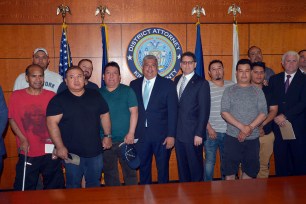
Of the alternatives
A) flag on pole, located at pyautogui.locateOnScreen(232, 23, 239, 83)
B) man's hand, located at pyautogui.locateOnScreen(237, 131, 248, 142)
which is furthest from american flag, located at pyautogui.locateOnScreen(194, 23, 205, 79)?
man's hand, located at pyautogui.locateOnScreen(237, 131, 248, 142)

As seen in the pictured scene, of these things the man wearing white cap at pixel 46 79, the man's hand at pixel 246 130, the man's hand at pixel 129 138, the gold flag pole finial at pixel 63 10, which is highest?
the gold flag pole finial at pixel 63 10

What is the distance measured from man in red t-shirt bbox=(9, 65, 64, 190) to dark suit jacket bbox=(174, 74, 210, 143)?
143 centimetres

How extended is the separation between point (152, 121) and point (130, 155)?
46 cm

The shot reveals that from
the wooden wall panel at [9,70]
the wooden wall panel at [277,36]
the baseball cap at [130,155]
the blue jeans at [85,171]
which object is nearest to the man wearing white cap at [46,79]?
the wooden wall panel at [9,70]

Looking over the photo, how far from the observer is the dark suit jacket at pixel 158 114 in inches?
144

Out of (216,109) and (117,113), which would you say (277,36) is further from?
(117,113)

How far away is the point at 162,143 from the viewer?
371cm

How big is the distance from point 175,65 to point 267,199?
3.49m

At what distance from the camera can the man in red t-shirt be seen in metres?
3.20

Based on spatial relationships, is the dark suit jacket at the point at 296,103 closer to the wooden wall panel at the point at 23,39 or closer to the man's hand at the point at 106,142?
the man's hand at the point at 106,142

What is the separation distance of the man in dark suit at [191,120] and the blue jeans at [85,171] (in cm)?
106

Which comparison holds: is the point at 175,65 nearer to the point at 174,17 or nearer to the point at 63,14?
the point at 174,17

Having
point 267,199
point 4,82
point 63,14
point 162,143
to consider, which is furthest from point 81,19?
point 267,199

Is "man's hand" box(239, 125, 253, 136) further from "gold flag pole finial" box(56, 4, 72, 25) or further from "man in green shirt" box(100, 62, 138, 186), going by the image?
"gold flag pole finial" box(56, 4, 72, 25)
